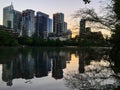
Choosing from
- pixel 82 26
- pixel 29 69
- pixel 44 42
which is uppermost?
pixel 82 26

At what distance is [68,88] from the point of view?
15.0 meters

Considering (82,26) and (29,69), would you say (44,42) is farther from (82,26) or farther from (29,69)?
(82,26)

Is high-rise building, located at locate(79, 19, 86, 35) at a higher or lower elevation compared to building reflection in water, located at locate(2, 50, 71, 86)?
higher

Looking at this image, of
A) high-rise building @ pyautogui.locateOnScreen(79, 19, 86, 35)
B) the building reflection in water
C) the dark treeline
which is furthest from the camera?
the building reflection in water

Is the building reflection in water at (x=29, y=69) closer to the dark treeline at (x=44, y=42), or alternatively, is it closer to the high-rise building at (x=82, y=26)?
the dark treeline at (x=44, y=42)

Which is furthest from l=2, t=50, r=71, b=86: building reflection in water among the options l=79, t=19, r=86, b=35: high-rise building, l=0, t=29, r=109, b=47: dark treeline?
l=79, t=19, r=86, b=35: high-rise building

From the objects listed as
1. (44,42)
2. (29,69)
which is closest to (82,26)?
(29,69)

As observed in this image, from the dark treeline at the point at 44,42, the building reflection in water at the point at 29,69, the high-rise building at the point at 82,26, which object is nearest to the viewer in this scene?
the dark treeline at the point at 44,42

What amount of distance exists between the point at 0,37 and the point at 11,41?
10.8 metres

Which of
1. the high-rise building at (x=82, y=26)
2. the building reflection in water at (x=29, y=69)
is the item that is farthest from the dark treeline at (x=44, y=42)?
the building reflection in water at (x=29, y=69)

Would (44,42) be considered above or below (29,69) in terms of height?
below

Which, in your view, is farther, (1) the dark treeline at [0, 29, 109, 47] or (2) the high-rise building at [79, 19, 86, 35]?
(2) the high-rise building at [79, 19, 86, 35]

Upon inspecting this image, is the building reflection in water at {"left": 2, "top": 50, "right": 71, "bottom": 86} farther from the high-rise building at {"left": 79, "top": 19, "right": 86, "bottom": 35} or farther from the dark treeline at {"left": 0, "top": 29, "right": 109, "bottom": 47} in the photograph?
the high-rise building at {"left": 79, "top": 19, "right": 86, "bottom": 35}

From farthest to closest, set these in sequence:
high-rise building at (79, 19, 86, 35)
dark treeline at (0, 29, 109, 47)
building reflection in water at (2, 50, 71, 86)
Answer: building reflection in water at (2, 50, 71, 86) → high-rise building at (79, 19, 86, 35) → dark treeline at (0, 29, 109, 47)
